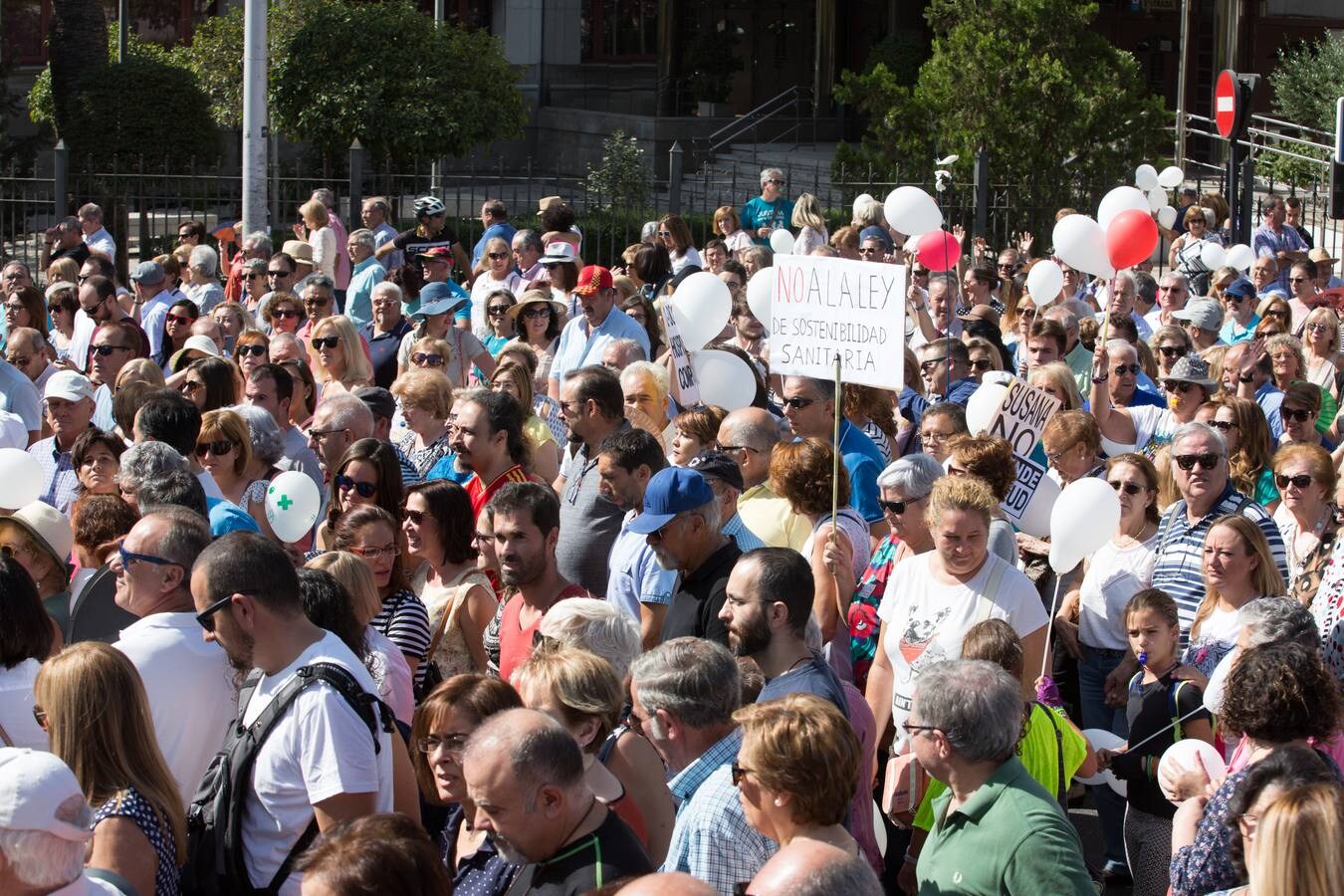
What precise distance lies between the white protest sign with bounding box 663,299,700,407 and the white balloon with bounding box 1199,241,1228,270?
6611 mm

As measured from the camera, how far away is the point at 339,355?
8797 millimetres

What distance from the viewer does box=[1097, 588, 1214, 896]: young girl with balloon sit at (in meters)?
5.34

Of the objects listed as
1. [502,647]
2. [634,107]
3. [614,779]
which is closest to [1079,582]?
[502,647]

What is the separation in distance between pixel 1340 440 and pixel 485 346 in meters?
4.64

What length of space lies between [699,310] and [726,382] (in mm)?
716

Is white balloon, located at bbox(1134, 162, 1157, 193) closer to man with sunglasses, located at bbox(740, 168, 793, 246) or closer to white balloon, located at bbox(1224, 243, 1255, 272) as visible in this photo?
white balloon, located at bbox(1224, 243, 1255, 272)

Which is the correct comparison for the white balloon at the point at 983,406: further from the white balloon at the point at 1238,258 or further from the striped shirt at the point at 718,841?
the white balloon at the point at 1238,258

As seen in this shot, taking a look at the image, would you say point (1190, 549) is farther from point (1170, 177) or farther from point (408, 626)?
point (1170, 177)

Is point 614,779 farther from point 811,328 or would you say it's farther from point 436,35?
point 436,35

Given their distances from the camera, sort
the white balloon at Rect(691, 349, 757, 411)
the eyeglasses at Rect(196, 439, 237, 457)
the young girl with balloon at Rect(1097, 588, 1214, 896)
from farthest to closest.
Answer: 1. the white balloon at Rect(691, 349, 757, 411)
2. the eyeglasses at Rect(196, 439, 237, 457)
3. the young girl with balloon at Rect(1097, 588, 1214, 896)

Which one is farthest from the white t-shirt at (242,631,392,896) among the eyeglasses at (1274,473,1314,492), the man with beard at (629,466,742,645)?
the eyeglasses at (1274,473,1314,492)

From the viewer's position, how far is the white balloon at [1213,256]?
44.7ft

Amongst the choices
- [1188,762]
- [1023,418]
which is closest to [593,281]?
[1023,418]

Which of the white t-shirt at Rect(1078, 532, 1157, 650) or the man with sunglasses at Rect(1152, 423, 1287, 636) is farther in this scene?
the white t-shirt at Rect(1078, 532, 1157, 650)
